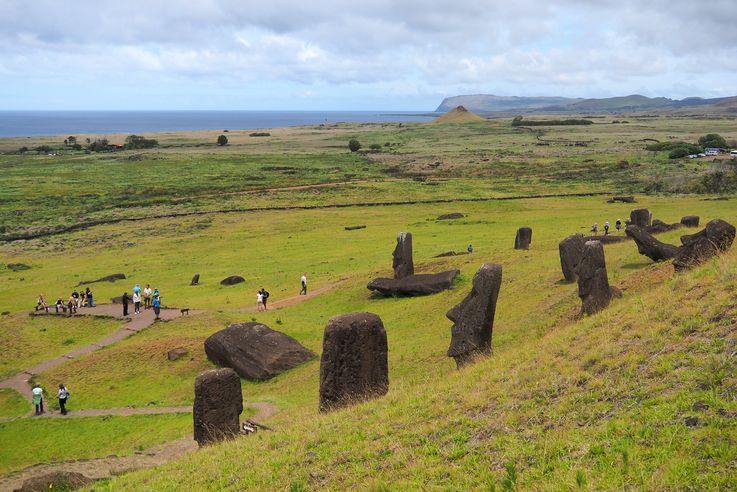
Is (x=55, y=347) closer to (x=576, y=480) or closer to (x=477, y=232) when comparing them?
(x=576, y=480)

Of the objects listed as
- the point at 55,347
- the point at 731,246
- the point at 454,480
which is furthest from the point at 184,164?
the point at 454,480

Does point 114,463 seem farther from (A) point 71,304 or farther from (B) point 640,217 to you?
(B) point 640,217

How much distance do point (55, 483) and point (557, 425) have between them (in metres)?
13.5

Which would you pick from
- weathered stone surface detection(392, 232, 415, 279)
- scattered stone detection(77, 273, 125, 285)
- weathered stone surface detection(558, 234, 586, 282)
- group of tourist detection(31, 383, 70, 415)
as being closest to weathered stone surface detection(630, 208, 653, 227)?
weathered stone surface detection(558, 234, 586, 282)

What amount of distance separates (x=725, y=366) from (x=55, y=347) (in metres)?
33.3

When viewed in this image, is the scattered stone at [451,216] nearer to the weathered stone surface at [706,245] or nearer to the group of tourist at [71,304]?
the group of tourist at [71,304]

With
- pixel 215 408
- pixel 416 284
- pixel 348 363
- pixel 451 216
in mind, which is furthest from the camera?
pixel 451 216

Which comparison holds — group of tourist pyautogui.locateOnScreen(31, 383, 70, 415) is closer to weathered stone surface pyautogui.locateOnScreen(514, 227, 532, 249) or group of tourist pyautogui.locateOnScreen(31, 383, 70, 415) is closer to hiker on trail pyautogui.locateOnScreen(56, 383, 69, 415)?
hiker on trail pyautogui.locateOnScreen(56, 383, 69, 415)

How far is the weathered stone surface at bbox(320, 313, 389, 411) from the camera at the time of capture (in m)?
19.4

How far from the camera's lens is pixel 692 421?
11.3 metres

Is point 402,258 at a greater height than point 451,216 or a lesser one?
greater

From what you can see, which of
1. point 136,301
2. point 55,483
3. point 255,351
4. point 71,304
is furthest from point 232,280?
point 55,483

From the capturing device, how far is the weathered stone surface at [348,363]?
1939 cm

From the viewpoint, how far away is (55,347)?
36.5m
